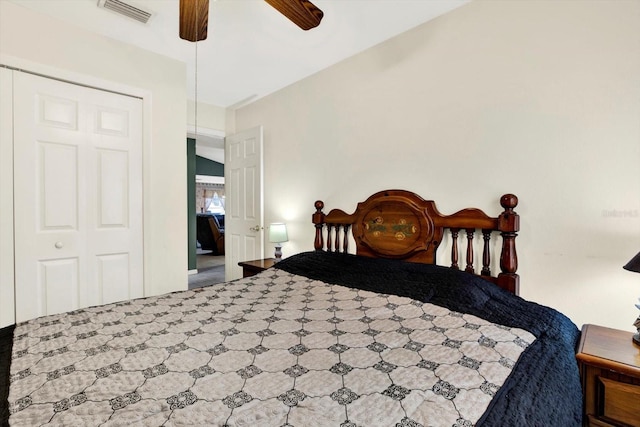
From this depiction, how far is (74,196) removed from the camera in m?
2.31

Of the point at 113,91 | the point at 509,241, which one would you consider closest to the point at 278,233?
the point at 113,91

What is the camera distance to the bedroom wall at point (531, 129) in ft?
4.75

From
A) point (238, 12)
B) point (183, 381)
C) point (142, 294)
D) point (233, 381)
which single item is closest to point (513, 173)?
point (233, 381)

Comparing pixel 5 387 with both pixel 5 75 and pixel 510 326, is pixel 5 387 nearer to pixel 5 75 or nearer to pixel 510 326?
pixel 510 326

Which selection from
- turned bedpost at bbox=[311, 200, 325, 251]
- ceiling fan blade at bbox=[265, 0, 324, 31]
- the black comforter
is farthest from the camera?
turned bedpost at bbox=[311, 200, 325, 251]

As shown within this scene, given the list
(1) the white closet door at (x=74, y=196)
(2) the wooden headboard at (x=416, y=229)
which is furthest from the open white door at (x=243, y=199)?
(1) the white closet door at (x=74, y=196)

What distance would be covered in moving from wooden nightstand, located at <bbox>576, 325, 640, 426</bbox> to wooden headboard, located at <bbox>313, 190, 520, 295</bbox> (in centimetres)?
50

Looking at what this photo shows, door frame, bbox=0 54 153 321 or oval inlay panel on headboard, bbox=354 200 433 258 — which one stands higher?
door frame, bbox=0 54 153 321

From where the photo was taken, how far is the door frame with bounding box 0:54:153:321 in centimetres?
204

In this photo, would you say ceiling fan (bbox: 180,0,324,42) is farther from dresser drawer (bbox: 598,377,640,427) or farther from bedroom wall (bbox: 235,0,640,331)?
dresser drawer (bbox: 598,377,640,427)

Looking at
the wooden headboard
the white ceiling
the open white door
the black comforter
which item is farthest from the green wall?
the black comforter

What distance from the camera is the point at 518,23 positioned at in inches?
68.1

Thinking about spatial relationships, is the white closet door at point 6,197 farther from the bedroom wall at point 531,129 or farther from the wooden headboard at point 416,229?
the bedroom wall at point 531,129

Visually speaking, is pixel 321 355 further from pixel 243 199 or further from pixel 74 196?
pixel 243 199
